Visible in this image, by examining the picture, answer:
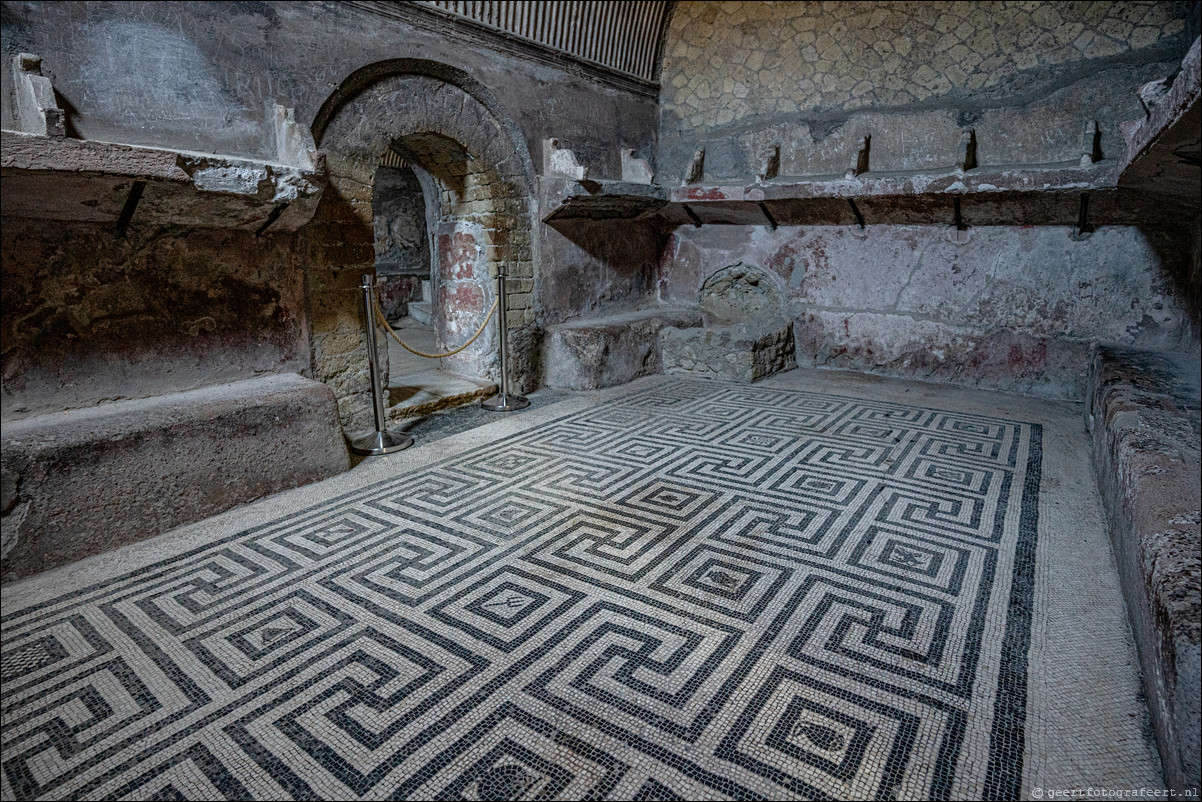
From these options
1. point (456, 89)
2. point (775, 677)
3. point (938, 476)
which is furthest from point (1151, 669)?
point (456, 89)

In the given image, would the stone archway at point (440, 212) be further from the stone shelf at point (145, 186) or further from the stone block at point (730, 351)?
the stone block at point (730, 351)

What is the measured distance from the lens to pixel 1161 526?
207 centimetres

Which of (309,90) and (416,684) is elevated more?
(309,90)

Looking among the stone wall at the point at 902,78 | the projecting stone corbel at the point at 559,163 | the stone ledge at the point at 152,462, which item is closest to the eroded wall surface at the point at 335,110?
the projecting stone corbel at the point at 559,163

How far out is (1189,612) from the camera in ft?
5.24

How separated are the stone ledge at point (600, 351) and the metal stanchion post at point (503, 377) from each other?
1.77 ft

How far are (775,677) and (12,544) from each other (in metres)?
2.97

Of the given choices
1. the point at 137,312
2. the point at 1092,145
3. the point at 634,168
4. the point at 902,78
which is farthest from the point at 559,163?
the point at 1092,145

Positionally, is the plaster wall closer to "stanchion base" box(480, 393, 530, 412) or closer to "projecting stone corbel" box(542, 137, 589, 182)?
"projecting stone corbel" box(542, 137, 589, 182)

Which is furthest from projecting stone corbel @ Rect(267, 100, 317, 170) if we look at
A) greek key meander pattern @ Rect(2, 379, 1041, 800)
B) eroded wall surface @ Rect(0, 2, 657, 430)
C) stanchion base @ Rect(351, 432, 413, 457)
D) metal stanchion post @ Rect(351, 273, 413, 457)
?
greek key meander pattern @ Rect(2, 379, 1041, 800)

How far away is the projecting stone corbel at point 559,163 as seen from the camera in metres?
5.32

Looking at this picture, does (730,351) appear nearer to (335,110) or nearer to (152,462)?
(335,110)

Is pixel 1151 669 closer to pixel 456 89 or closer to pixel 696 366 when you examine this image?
pixel 696 366

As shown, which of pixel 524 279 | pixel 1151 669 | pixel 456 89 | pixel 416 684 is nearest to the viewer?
pixel 1151 669
